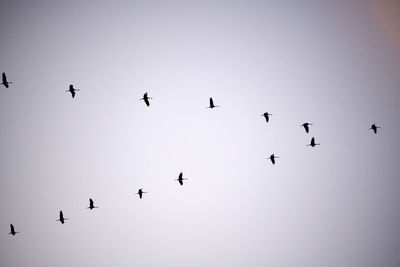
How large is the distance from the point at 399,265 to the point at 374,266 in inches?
395

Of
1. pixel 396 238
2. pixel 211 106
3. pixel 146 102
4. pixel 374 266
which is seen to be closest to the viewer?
pixel 146 102

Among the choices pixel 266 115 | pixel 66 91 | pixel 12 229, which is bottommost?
pixel 12 229

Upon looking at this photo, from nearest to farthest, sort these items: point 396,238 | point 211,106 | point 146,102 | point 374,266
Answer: point 146,102 → point 211,106 → point 374,266 → point 396,238

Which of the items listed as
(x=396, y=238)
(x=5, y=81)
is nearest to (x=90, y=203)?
(x=5, y=81)

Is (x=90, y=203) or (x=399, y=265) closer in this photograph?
(x=90, y=203)

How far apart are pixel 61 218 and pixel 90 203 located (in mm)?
2984

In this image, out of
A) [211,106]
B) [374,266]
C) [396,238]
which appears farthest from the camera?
[396,238]

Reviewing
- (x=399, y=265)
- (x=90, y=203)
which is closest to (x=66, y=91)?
(x=90, y=203)

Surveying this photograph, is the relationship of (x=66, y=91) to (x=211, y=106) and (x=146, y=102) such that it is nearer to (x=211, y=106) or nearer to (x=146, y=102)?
(x=146, y=102)

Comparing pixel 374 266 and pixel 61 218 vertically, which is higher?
pixel 61 218

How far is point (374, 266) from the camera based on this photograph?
107 m

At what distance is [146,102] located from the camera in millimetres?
27734

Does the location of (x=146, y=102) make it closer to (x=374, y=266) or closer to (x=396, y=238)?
(x=374, y=266)

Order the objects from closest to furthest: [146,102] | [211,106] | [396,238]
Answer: [146,102], [211,106], [396,238]
